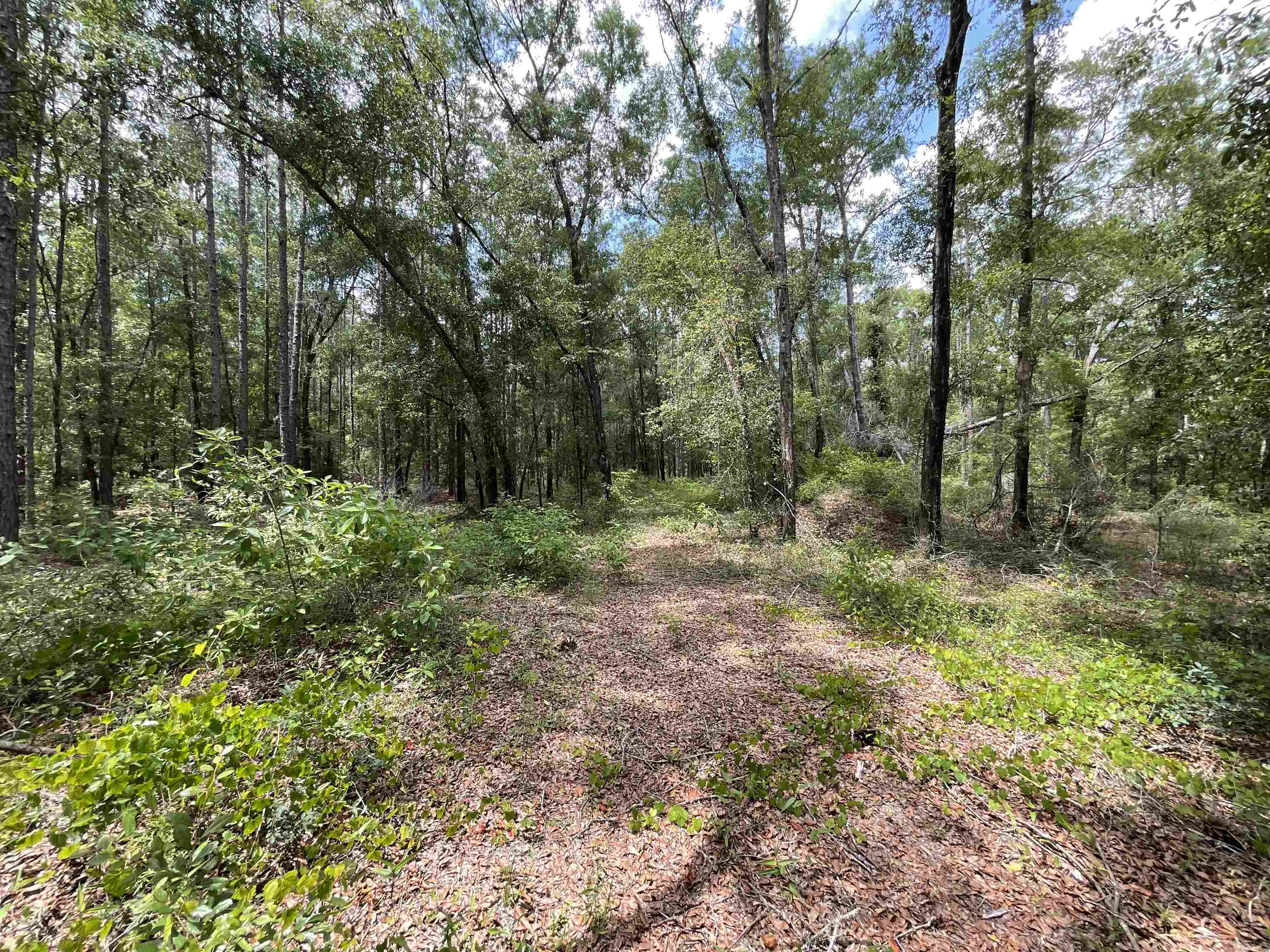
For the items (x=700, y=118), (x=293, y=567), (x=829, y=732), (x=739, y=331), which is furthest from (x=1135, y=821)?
(x=700, y=118)

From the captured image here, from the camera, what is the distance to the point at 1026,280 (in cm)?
794

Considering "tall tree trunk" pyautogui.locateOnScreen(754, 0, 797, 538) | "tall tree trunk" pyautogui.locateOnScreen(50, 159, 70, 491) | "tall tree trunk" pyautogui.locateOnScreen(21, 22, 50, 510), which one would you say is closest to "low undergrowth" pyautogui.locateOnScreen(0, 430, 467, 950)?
"tall tree trunk" pyautogui.locateOnScreen(754, 0, 797, 538)

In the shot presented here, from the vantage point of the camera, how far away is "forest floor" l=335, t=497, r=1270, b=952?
1887 mm

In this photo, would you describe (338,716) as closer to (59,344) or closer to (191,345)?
(59,344)

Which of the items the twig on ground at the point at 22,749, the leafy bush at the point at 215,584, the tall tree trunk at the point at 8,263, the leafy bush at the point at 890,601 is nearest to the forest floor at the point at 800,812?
the leafy bush at the point at 890,601

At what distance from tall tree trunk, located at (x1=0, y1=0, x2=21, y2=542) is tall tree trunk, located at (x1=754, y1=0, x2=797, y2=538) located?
9.35m

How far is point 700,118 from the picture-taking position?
38.0 feet

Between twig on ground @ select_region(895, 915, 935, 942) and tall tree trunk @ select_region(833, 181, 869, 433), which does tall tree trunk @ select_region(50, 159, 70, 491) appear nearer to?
twig on ground @ select_region(895, 915, 935, 942)

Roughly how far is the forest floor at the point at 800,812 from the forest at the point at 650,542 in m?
0.02

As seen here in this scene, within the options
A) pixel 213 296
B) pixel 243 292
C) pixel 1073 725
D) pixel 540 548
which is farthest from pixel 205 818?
pixel 243 292

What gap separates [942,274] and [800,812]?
27.6 feet

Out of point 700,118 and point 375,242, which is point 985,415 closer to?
point 700,118

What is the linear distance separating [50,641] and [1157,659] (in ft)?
28.0

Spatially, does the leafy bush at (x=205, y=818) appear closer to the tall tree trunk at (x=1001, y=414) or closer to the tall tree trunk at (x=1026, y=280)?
the tall tree trunk at (x=1001, y=414)
